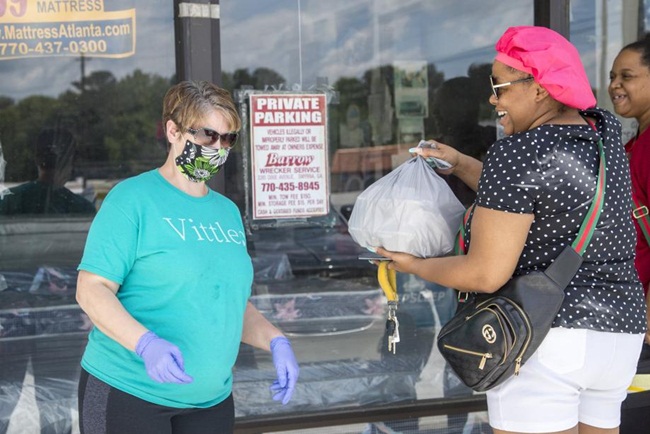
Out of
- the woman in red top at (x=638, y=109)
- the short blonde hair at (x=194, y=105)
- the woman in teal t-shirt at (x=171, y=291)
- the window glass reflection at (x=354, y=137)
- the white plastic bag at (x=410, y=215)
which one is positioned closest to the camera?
the woman in teal t-shirt at (x=171, y=291)

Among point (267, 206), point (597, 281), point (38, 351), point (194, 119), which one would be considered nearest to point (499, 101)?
point (597, 281)

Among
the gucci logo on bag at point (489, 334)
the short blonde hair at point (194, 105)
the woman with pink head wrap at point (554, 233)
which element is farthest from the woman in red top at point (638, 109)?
the short blonde hair at point (194, 105)

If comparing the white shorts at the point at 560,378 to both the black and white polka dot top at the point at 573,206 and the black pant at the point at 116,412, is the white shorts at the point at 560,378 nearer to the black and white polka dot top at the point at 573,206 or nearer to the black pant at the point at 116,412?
the black and white polka dot top at the point at 573,206

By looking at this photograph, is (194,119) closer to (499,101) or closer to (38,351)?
(499,101)

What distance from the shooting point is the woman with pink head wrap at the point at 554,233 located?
209 cm

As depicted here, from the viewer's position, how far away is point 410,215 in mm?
Answer: 2418

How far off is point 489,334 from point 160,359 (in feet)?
2.69

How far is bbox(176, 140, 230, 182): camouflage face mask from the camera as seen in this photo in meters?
2.22

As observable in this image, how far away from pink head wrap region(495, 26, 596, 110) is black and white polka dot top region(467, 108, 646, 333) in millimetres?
81

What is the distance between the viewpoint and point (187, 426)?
7.27 ft

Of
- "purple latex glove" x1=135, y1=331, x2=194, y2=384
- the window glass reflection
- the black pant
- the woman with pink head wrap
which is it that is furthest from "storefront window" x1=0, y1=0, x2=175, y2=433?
the woman with pink head wrap

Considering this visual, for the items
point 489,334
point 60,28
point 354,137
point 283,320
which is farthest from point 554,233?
point 60,28

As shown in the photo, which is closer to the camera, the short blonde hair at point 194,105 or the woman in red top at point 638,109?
the short blonde hair at point 194,105

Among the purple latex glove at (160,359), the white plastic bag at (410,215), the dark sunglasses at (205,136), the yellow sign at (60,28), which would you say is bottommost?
the purple latex glove at (160,359)
